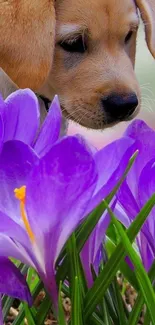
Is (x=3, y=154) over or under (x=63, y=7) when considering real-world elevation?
over

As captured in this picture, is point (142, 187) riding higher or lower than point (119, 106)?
higher

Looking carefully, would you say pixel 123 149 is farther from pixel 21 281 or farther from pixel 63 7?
pixel 63 7

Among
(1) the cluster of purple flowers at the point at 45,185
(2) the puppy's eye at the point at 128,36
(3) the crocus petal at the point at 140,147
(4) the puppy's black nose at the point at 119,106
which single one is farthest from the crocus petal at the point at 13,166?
(2) the puppy's eye at the point at 128,36

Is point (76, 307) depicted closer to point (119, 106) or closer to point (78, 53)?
point (119, 106)

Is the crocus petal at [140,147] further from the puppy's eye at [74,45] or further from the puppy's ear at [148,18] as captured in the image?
the puppy's ear at [148,18]

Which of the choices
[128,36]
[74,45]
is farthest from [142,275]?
[128,36]

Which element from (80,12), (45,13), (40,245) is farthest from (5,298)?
(80,12)
